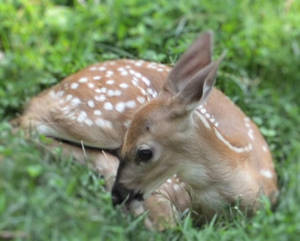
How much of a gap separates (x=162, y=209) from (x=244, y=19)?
231cm

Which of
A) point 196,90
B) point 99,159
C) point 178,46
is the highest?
point 196,90

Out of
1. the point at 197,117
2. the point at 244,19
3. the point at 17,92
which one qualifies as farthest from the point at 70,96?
the point at 244,19

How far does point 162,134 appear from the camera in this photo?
4.09m

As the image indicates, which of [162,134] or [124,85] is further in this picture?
[124,85]

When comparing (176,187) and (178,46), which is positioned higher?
(178,46)

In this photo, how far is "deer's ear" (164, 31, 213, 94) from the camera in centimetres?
404

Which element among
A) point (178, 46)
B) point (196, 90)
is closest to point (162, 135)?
point (196, 90)

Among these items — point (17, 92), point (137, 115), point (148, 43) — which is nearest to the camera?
point (137, 115)

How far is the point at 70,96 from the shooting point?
4.80 meters

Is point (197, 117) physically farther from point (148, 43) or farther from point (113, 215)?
point (148, 43)

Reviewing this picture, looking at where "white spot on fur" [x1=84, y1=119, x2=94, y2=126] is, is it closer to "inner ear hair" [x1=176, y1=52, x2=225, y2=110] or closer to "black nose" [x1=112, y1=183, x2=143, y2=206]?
"black nose" [x1=112, y1=183, x2=143, y2=206]

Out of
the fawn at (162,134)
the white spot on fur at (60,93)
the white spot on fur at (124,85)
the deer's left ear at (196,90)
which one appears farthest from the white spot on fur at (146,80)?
the deer's left ear at (196,90)

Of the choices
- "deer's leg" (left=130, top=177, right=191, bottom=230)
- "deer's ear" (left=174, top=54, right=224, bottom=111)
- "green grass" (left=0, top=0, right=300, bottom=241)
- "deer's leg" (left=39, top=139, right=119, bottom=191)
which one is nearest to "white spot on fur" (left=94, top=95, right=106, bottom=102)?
"deer's leg" (left=39, top=139, right=119, bottom=191)

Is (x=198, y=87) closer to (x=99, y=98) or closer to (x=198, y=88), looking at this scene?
(x=198, y=88)
